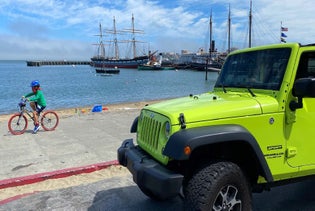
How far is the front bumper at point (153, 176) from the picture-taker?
133 inches

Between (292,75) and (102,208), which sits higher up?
(292,75)

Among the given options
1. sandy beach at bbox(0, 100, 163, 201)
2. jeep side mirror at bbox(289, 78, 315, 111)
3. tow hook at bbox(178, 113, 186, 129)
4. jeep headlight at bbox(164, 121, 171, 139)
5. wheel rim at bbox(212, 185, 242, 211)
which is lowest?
sandy beach at bbox(0, 100, 163, 201)

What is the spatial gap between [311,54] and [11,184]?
5056 millimetres

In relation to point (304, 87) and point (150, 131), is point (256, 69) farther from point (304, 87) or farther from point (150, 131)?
point (150, 131)

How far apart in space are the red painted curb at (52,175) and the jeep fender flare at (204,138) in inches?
137

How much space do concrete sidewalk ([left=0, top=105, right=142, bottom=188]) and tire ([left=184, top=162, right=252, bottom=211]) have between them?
3.50 m

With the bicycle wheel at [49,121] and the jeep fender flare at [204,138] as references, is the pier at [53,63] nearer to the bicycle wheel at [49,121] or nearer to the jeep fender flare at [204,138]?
the bicycle wheel at [49,121]

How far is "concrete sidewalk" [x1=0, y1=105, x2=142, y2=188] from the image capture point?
6574 mm

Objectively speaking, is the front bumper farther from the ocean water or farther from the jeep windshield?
the ocean water

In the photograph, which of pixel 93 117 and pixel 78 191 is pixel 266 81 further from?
pixel 93 117

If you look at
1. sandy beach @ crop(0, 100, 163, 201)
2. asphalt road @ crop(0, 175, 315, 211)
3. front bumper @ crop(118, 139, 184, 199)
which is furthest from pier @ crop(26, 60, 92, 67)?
front bumper @ crop(118, 139, 184, 199)

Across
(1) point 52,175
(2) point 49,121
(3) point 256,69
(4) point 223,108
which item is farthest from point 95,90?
(4) point 223,108

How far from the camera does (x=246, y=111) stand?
3664 millimetres

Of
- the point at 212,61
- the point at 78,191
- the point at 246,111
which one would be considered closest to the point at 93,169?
the point at 78,191
